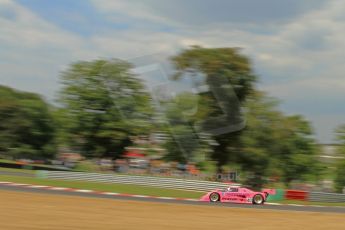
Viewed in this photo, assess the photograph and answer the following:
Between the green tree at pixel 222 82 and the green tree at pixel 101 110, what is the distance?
5.91m

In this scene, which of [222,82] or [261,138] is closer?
[261,138]

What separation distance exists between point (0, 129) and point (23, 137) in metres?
3.14

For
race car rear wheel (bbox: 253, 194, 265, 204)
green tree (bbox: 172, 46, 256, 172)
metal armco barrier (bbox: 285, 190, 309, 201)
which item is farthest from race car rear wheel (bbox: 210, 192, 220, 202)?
green tree (bbox: 172, 46, 256, 172)

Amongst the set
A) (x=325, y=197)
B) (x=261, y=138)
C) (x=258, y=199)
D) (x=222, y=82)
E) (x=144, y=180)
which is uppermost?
(x=222, y=82)

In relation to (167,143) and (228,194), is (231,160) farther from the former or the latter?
(228,194)

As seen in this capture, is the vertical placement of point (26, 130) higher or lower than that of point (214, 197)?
higher

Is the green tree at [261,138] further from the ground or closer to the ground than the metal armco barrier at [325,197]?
further from the ground

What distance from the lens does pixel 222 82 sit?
131 feet

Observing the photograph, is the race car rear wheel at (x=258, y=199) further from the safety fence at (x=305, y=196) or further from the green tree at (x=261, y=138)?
the green tree at (x=261, y=138)

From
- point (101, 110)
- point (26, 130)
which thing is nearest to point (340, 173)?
point (101, 110)

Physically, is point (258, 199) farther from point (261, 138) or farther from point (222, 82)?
point (222, 82)

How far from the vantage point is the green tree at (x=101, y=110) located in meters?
44.2

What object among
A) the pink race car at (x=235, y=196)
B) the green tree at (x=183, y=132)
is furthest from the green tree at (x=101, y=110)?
the pink race car at (x=235, y=196)

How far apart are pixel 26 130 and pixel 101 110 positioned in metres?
13.6
